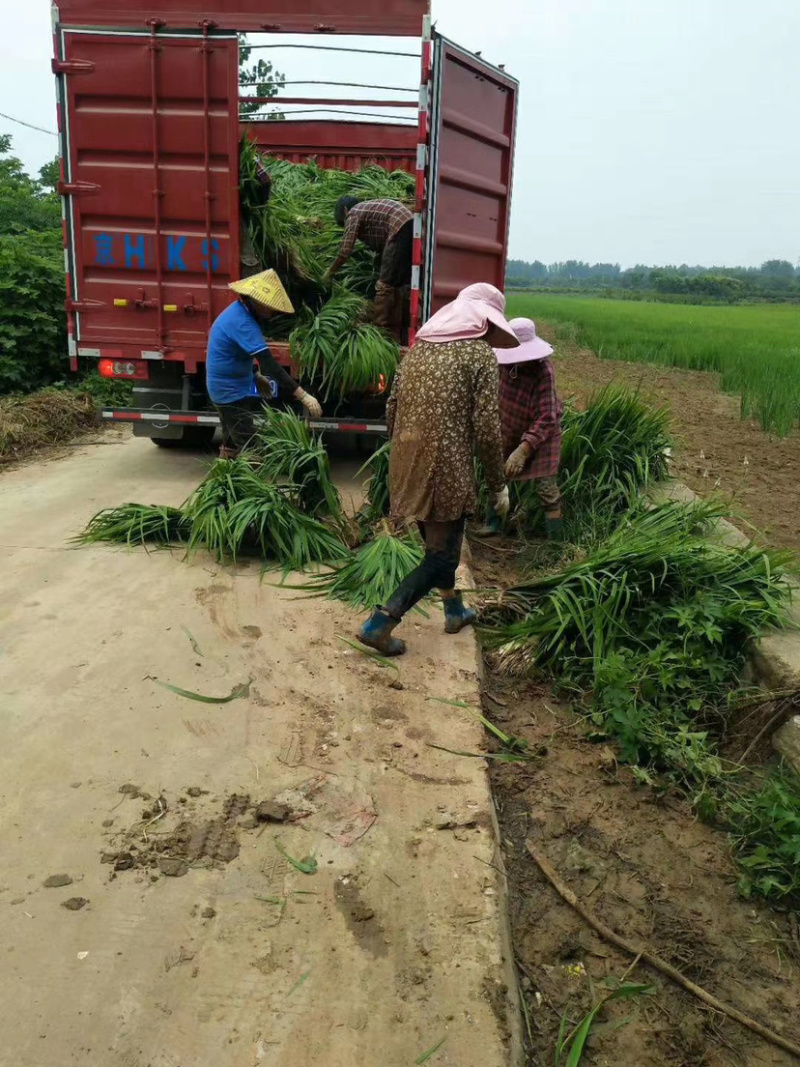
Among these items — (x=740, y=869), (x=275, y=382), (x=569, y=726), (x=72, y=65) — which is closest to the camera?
(x=740, y=869)

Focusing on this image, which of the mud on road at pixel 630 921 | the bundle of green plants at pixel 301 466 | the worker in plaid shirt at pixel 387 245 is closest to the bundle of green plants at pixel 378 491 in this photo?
the bundle of green plants at pixel 301 466

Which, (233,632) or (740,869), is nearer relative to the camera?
(740,869)

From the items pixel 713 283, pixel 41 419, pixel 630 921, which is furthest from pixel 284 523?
pixel 713 283

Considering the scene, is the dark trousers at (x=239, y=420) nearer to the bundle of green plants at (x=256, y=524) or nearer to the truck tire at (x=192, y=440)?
the bundle of green plants at (x=256, y=524)

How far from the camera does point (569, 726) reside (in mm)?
3451

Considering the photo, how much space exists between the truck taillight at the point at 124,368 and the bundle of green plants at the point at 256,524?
5.94 feet

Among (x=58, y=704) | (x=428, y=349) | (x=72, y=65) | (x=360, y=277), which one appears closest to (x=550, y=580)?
(x=428, y=349)

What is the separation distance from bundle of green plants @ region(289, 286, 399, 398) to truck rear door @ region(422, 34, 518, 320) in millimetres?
416

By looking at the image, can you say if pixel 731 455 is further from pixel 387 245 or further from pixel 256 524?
pixel 256 524

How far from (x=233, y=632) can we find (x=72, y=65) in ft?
13.9

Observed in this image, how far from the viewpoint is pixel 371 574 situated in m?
4.43

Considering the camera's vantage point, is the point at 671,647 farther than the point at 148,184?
No

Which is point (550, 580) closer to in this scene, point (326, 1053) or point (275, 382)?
point (326, 1053)

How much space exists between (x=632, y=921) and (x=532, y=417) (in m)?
3.21
